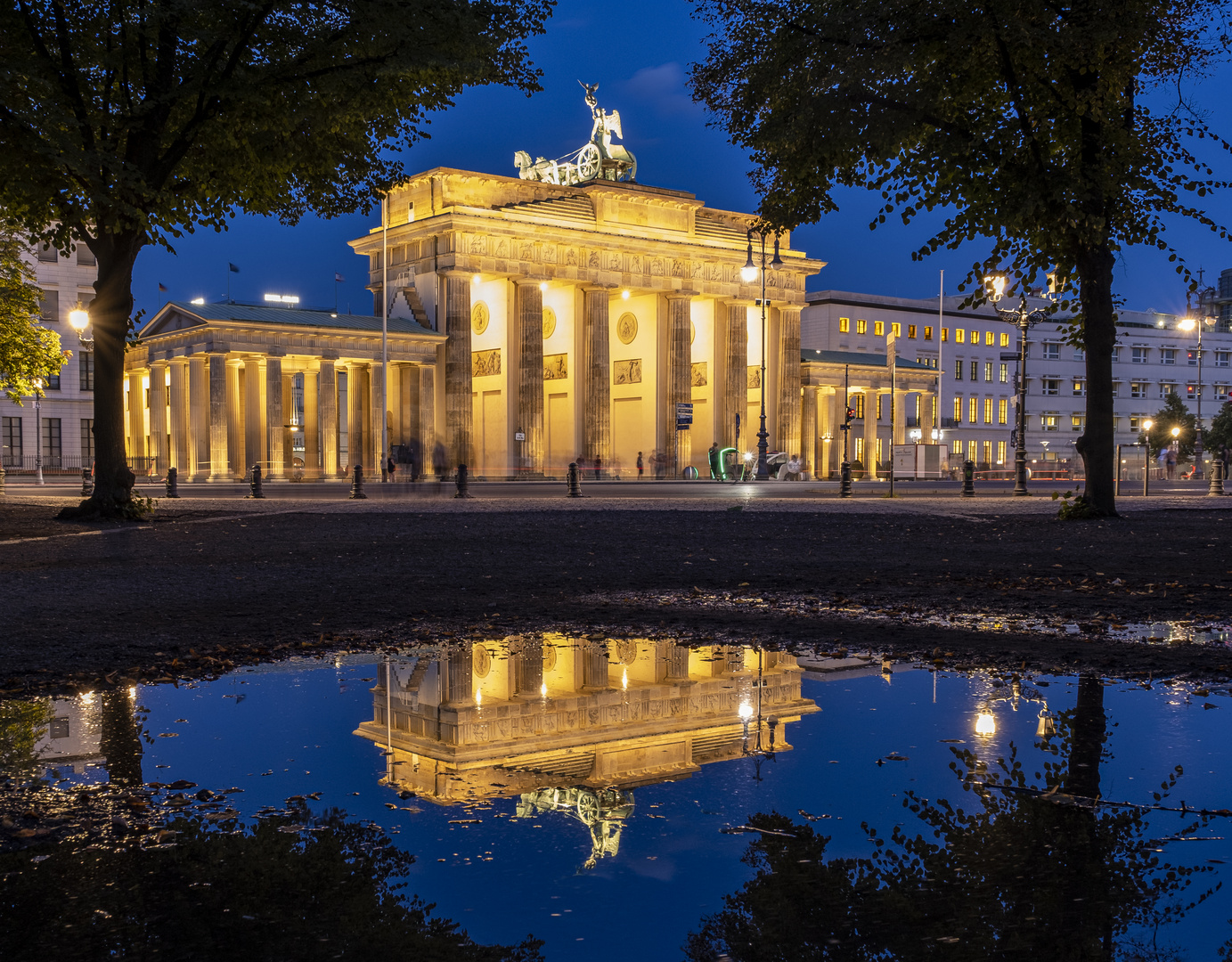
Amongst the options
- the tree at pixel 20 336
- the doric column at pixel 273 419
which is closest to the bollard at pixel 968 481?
the tree at pixel 20 336

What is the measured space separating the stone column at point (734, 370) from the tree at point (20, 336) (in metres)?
51.1

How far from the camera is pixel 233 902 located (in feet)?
9.38

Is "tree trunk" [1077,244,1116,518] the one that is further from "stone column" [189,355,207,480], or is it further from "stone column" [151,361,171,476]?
"stone column" [151,361,171,476]

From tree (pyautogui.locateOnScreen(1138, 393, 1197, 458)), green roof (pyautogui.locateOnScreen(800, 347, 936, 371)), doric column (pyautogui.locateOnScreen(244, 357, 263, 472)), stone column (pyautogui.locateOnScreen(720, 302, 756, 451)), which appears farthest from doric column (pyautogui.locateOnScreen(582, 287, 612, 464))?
tree (pyautogui.locateOnScreen(1138, 393, 1197, 458))

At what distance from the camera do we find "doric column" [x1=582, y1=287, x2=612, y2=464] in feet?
226

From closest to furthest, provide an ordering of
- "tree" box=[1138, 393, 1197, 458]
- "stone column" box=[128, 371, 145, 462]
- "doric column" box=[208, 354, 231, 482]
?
"doric column" box=[208, 354, 231, 482] → "stone column" box=[128, 371, 145, 462] → "tree" box=[1138, 393, 1197, 458]

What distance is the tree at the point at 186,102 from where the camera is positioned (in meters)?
16.6

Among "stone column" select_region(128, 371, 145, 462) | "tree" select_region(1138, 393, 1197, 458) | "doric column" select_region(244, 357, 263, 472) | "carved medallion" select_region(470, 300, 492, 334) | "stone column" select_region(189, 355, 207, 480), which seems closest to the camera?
"stone column" select_region(189, 355, 207, 480)

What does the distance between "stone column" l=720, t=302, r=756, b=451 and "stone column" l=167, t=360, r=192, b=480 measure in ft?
109

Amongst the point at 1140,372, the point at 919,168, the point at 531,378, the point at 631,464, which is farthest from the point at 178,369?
the point at 1140,372

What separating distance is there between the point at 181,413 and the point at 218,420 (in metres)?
4.13

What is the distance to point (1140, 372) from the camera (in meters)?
119

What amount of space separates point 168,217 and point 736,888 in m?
18.1

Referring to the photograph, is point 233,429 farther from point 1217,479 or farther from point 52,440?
point 1217,479
